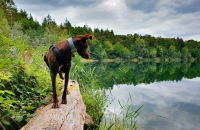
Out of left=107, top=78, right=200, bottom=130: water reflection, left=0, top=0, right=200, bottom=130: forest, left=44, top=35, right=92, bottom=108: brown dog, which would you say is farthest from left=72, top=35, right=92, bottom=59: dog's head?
left=107, top=78, right=200, bottom=130: water reflection

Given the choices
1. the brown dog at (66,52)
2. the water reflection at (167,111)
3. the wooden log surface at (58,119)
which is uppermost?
the brown dog at (66,52)

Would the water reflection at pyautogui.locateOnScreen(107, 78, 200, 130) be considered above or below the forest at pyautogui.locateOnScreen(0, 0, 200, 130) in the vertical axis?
below

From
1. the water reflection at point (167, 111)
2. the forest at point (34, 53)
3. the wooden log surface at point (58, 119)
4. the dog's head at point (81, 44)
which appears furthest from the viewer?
the water reflection at point (167, 111)

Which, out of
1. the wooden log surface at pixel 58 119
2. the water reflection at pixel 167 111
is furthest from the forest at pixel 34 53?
the water reflection at pixel 167 111

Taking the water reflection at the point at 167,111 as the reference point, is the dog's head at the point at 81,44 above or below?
above

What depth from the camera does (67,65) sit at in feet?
11.5

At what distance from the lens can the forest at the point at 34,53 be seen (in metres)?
3.66

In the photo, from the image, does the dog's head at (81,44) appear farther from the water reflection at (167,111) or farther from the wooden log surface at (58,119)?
the water reflection at (167,111)

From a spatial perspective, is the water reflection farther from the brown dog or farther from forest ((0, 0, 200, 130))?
Result: the brown dog

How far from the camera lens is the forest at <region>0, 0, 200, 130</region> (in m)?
3.66

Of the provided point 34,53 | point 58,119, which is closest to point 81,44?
point 58,119

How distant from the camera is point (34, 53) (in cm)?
683

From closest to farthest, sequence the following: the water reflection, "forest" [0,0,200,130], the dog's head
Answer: the dog's head
"forest" [0,0,200,130]
the water reflection

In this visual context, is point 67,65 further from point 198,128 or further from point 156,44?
point 156,44
